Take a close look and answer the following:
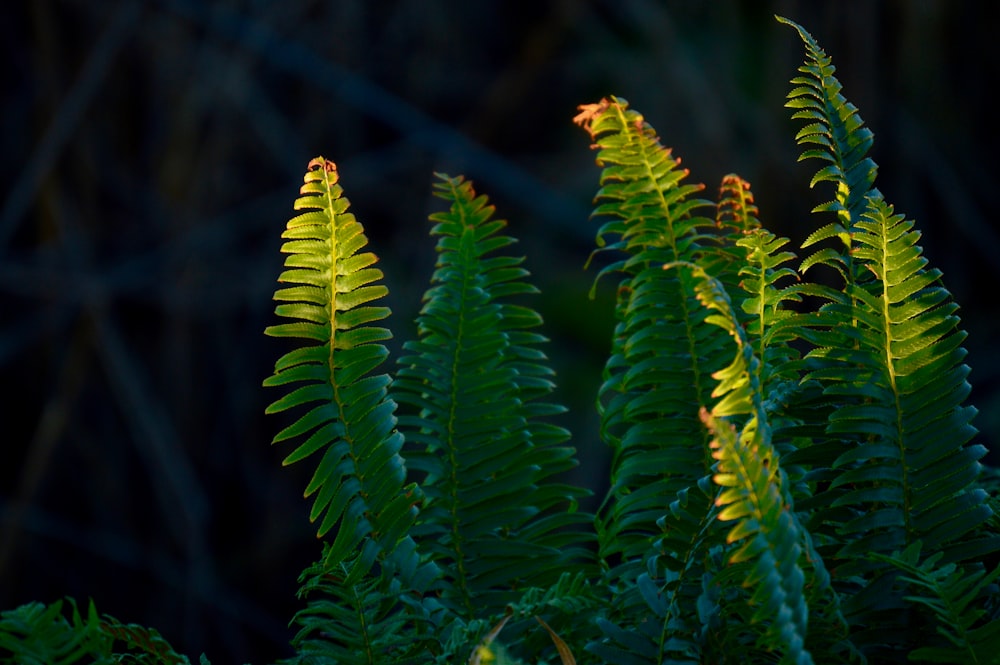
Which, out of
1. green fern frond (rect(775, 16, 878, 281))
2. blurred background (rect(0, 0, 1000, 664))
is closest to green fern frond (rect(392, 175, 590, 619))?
green fern frond (rect(775, 16, 878, 281))

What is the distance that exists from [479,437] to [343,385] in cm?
9

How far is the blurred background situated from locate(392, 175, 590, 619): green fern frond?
2.18m

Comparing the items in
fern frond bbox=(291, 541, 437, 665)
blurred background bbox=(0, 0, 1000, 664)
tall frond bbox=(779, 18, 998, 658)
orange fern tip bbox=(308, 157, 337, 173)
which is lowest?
fern frond bbox=(291, 541, 437, 665)

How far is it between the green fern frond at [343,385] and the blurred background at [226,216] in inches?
88.3

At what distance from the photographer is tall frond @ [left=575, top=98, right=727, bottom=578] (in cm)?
50

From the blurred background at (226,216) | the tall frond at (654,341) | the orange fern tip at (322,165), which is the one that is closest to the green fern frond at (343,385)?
→ the orange fern tip at (322,165)

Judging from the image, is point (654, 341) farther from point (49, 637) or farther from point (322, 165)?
point (49, 637)

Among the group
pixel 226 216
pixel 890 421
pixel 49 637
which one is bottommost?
pixel 49 637

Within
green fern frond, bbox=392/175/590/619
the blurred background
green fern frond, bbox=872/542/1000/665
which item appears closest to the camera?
green fern frond, bbox=872/542/1000/665

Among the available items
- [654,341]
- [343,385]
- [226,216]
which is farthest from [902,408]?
[226,216]

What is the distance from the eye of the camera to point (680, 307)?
510mm

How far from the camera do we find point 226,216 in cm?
304

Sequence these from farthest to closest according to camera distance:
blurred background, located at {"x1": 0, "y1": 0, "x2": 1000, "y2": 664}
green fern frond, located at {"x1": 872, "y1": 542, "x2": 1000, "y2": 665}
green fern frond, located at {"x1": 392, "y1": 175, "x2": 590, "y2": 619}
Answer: blurred background, located at {"x1": 0, "y1": 0, "x2": 1000, "y2": 664} < green fern frond, located at {"x1": 392, "y1": 175, "x2": 590, "y2": 619} < green fern frond, located at {"x1": 872, "y1": 542, "x2": 1000, "y2": 665}

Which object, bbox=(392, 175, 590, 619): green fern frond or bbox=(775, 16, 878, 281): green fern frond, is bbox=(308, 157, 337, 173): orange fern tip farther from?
bbox=(775, 16, 878, 281): green fern frond
